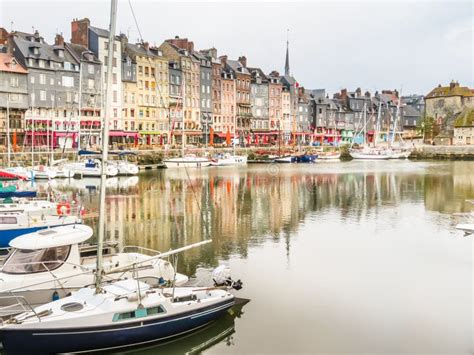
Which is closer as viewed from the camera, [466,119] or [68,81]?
[68,81]

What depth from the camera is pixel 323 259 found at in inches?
763

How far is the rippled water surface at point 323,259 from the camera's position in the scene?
496 inches

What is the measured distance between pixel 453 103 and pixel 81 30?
69681mm

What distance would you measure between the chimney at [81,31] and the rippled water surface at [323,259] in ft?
126

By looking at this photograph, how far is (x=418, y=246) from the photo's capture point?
2153 centimetres

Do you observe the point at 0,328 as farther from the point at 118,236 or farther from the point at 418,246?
the point at 418,246

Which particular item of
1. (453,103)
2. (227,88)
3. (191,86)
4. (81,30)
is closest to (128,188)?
(81,30)

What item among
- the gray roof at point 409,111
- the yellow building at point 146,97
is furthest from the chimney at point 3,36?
the gray roof at point 409,111

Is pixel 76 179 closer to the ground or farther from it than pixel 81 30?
closer to the ground

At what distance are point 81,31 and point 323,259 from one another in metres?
62.5

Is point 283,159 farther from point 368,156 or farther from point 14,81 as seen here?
point 14,81

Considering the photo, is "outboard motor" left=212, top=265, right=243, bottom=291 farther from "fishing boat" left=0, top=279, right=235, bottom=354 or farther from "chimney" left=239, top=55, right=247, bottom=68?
"chimney" left=239, top=55, right=247, bottom=68

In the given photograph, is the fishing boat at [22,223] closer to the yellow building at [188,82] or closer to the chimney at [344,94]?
the yellow building at [188,82]

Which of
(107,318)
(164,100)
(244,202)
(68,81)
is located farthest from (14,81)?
(107,318)
